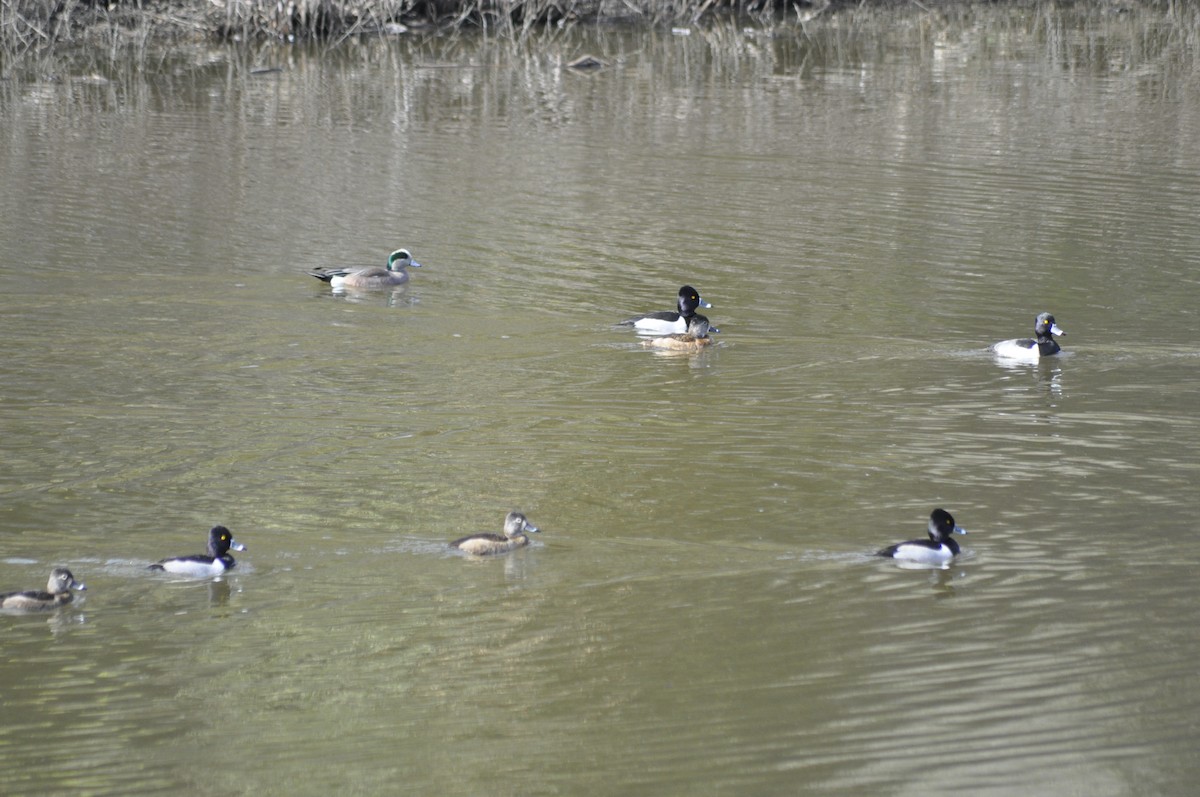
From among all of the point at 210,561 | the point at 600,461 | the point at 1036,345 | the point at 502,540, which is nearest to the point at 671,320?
the point at 1036,345

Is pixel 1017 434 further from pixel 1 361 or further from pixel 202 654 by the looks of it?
pixel 1 361

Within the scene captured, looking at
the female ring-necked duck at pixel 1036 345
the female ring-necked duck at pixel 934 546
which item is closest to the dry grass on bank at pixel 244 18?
the female ring-necked duck at pixel 1036 345

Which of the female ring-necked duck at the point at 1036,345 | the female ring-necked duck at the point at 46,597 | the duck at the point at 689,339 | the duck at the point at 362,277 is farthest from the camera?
the duck at the point at 362,277

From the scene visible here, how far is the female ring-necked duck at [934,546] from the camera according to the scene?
8.84 m

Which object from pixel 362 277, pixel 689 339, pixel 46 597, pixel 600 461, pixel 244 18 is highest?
pixel 244 18

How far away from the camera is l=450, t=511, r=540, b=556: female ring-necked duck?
895cm

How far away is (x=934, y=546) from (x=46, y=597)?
466 centimetres

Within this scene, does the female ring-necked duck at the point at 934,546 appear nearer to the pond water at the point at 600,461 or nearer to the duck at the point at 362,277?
the pond water at the point at 600,461

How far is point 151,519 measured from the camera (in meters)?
9.76

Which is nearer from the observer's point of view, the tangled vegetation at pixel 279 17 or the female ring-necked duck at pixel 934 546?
the female ring-necked duck at pixel 934 546

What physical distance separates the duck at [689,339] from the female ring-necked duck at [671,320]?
0.06 meters

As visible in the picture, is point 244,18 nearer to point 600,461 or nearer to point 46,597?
point 600,461

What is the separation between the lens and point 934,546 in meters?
8.91

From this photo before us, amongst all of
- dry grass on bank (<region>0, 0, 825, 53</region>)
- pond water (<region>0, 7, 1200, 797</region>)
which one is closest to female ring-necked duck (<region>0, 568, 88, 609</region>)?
pond water (<region>0, 7, 1200, 797</region>)
